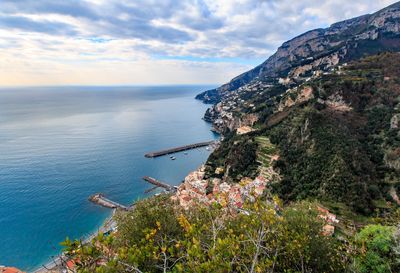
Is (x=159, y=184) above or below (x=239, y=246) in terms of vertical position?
below

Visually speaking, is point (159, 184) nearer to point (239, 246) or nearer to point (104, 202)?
point (104, 202)

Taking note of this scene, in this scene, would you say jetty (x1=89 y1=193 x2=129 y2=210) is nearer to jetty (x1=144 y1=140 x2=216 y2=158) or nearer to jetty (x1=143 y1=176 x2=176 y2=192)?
jetty (x1=143 y1=176 x2=176 y2=192)

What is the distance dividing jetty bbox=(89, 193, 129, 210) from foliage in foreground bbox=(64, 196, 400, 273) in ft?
106

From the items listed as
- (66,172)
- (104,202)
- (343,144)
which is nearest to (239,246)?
(343,144)

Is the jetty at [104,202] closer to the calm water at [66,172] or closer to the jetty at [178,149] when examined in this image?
the calm water at [66,172]

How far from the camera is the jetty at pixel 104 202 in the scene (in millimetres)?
43122

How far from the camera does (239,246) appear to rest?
25.4 ft

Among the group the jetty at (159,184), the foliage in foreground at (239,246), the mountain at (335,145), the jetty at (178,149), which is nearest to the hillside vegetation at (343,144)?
the mountain at (335,145)

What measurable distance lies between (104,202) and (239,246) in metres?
42.0

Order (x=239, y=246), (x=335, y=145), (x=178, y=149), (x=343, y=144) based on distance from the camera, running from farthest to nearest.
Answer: (x=178, y=149), (x=343, y=144), (x=335, y=145), (x=239, y=246)

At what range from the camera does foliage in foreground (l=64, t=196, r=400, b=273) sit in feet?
18.6

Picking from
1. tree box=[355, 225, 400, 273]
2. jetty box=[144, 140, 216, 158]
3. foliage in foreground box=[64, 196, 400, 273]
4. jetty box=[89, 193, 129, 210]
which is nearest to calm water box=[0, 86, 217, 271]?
jetty box=[89, 193, 129, 210]

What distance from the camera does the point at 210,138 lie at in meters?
97.6

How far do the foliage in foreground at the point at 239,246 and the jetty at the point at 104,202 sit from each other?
3236 centimetres
